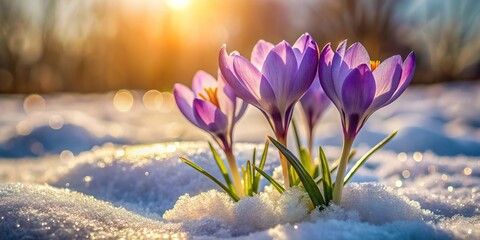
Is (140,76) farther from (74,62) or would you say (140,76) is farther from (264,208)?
(264,208)

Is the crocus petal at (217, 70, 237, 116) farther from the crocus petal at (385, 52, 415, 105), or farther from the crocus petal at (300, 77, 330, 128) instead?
the crocus petal at (385, 52, 415, 105)

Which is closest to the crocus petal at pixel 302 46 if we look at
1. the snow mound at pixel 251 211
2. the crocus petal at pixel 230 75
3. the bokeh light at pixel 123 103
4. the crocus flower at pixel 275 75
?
the crocus flower at pixel 275 75

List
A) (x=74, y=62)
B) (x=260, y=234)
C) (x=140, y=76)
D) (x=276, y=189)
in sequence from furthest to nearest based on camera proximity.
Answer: (x=140, y=76)
(x=74, y=62)
(x=276, y=189)
(x=260, y=234)

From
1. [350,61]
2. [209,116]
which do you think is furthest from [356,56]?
[209,116]

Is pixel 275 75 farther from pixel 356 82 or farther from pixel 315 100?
pixel 315 100

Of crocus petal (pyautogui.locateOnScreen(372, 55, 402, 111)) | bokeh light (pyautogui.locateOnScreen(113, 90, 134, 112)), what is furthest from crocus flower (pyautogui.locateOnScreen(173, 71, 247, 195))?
bokeh light (pyautogui.locateOnScreen(113, 90, 134, 112))

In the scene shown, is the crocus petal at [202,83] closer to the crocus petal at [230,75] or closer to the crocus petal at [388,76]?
the crocus petal at [230,75]

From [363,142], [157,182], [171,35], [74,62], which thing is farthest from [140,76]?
[157,182]
